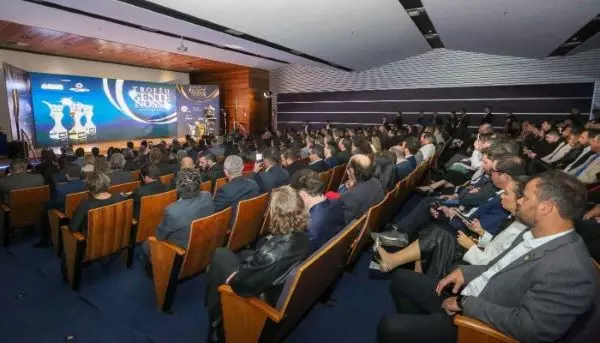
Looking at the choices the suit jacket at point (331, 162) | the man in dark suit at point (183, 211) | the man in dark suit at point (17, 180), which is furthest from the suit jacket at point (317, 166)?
the man in dark suit at point (17, 180)

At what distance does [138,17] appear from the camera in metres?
5.90

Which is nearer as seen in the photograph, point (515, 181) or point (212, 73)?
point (515, 181)

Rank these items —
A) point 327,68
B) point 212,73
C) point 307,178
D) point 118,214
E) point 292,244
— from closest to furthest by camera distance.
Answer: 1. point 292,244
2. point 307,178
3. point 118,214
4. point 327,68
5. point 212,73

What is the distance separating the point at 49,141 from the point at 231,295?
1202 centimetres

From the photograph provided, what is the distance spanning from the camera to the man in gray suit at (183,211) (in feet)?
8.02

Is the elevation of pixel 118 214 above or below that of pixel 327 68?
below

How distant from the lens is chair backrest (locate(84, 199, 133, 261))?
260 centimetres

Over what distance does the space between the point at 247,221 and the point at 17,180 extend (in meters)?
3.21

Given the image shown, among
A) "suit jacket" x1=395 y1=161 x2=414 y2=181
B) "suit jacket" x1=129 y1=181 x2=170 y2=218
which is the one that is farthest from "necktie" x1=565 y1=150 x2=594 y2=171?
"suit jacket" x1=129 y1=181 x2=170 y2=218

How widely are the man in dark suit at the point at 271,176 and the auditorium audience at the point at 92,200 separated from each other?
4.99 ft

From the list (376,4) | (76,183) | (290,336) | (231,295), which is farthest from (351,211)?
(376,4)

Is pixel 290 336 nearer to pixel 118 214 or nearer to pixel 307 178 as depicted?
pixel 307 178

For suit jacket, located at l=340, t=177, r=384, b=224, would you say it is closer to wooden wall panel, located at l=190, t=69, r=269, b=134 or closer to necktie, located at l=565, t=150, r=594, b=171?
necktie, located at l=565, t=150, r=594, b=171

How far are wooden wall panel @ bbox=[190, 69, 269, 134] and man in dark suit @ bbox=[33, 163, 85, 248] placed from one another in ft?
34.4
